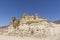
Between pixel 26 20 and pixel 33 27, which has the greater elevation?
pixel 26 20

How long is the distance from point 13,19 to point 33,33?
6.73 m

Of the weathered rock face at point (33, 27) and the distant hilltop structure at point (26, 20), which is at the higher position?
the distant hilltop structure at point (26, 20)

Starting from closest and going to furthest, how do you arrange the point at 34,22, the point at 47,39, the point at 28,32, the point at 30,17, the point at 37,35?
1. the point at 47,39
2. the point at 37,35
3. the point at 28,32
4. the point at 34,22
5. the point at 30,17

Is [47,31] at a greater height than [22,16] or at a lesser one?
lesser

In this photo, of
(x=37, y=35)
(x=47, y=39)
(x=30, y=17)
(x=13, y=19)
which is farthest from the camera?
(x=13, y=19)

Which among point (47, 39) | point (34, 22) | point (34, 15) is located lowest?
point (47, 39)

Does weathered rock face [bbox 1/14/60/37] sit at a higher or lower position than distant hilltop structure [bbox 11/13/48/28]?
lower

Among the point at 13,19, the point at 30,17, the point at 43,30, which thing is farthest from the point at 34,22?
the point at 13,19

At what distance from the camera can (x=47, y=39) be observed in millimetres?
14617

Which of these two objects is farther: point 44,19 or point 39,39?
point 44,19

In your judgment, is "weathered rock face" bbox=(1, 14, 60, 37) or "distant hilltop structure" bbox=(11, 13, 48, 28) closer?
"weathered rock face" bbox=(1, 14, 60, 37)

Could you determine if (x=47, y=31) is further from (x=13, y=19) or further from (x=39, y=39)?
(x=13, y=19)

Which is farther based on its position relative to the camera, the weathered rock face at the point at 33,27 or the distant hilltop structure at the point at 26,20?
the distant hilltop structure at the point at 26,20

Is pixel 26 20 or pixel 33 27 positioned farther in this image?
pixel 26 20
